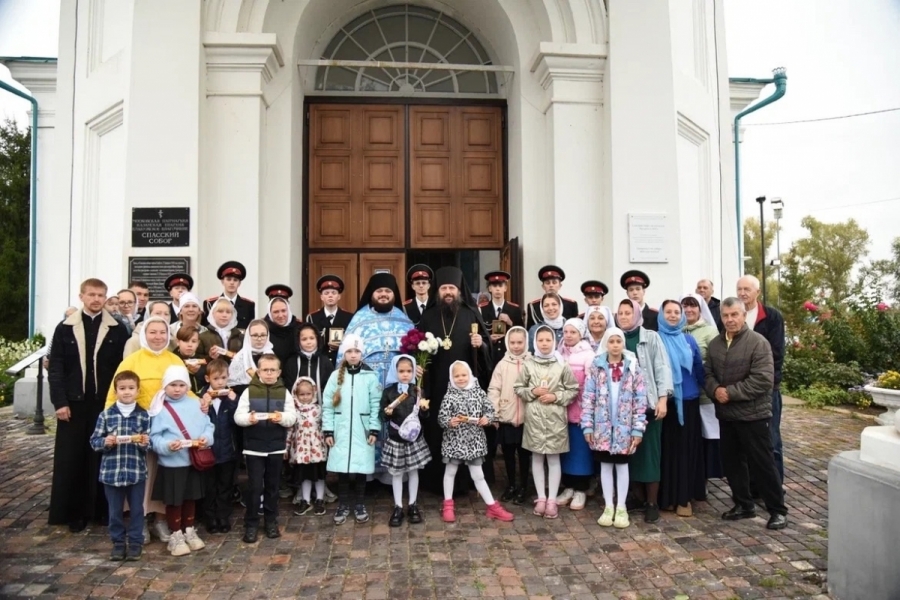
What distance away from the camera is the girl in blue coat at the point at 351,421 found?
16.5ft

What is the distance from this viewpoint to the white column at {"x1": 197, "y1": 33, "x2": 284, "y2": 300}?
778cm

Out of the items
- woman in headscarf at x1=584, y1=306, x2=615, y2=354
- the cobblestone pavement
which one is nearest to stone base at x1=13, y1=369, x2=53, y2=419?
the cobblestone pavement

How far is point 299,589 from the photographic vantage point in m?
3.92

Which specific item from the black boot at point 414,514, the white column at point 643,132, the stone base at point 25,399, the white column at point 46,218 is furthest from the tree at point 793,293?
the stone base at point 25,399

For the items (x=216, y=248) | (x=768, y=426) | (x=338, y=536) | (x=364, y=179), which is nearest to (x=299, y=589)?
(x=338, y=536)

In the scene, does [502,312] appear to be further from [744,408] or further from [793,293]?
[793,293]

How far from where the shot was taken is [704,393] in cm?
531

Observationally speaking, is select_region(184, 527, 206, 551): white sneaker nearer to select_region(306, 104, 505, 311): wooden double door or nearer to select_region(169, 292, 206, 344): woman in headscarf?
select_region(169, 292, 206, 344): woman in headscarf

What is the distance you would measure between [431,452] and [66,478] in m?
2.82

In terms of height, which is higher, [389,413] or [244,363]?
[244,363]

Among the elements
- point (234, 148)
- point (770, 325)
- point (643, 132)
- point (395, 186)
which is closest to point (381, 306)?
point (770, 325)

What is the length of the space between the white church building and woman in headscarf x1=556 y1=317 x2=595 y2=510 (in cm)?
262

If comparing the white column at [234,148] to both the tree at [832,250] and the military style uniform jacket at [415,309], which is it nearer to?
the military style uniform jacket at [415,309]

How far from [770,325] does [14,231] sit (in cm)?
2724
